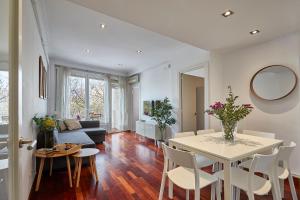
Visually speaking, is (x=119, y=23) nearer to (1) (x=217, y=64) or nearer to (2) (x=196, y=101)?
(1) (x=217, y=64)

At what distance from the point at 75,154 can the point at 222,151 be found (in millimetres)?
2018

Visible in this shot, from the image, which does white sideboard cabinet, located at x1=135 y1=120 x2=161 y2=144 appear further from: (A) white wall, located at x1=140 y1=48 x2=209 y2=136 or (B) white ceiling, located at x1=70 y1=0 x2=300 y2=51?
(B) white ceiling, located at x1=70 y1=0 x2=300 y2=51

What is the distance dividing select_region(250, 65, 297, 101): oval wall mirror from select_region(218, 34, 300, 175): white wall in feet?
0.24

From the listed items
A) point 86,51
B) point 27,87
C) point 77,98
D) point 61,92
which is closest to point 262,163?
point 27,87

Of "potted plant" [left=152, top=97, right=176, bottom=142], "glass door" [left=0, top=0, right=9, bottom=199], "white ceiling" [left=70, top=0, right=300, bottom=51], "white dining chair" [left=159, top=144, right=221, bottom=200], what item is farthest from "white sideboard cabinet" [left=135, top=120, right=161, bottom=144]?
"glass door" [left=0, top=0, right=9, bottom=199]

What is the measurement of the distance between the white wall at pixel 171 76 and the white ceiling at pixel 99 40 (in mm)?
127

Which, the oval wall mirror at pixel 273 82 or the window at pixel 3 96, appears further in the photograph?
the oval wall mirror at pixel 273 82

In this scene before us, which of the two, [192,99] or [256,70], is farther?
[192,99]

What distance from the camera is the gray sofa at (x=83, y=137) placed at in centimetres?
268

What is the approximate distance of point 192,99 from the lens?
16.4ft

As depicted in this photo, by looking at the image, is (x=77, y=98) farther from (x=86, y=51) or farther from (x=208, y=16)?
(x=208, y=16)

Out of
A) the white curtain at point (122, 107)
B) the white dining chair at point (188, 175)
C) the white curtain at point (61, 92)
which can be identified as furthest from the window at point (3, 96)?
the white curtain at point (122, 107)

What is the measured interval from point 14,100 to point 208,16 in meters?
2.13

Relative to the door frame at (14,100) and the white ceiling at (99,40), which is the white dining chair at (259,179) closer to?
the door frame at (14,100)
